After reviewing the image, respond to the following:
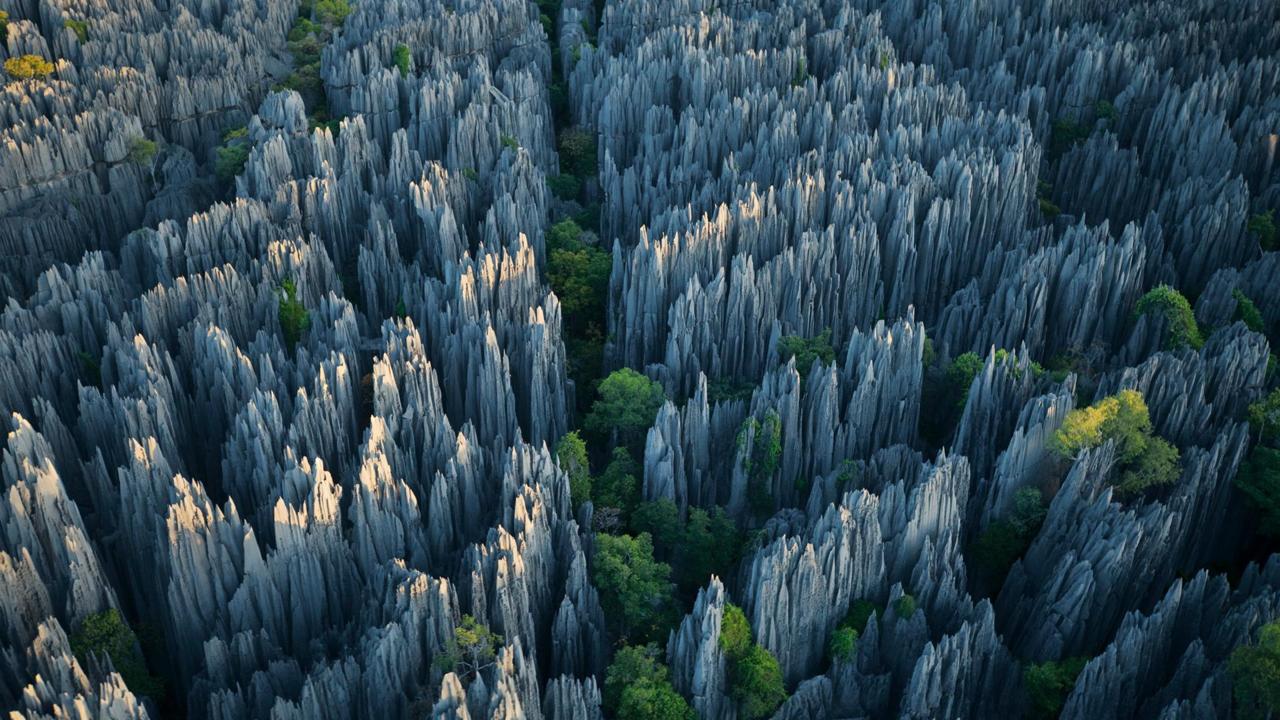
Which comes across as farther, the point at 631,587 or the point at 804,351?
the point at 804,351

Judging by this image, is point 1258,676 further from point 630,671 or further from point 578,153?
point 578,153

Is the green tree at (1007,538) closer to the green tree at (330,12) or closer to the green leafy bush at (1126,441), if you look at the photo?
the green leafy bush at (1126,441)

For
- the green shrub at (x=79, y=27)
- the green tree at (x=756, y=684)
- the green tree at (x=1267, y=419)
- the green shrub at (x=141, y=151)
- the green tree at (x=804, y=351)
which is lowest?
the green tree at (x=756, y=684)

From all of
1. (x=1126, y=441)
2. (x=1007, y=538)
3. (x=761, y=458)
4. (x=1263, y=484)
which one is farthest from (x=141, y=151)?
(x=1263, y=484)

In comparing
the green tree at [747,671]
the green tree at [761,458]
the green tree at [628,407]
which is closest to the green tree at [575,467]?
the green tree at [628,407]

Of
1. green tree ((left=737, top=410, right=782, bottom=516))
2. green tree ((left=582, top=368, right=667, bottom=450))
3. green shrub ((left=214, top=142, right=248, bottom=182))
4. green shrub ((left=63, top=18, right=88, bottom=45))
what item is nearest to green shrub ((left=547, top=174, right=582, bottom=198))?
green shrub ((left=214, top=142, right=248, bottom=182))

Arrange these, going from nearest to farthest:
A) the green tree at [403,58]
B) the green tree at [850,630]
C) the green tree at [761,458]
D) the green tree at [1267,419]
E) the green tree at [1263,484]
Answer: the green tree at [850,630] → the green tree at [1263,484] → the green tree at [1267,419] → the green tree at [761,458] → the green tree at [403,58]

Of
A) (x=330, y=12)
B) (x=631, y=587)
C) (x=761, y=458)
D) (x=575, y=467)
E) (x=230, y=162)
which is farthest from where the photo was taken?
(x=330, y=12)
